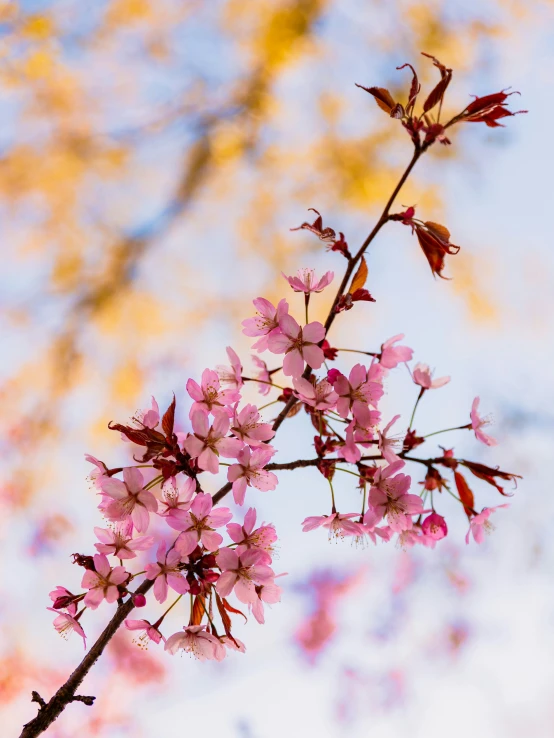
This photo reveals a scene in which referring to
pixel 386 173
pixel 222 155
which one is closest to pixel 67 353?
pixel 222 155

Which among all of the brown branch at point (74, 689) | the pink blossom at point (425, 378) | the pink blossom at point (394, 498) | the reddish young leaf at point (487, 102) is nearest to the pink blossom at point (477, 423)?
the pink blossom at point (425, 378)

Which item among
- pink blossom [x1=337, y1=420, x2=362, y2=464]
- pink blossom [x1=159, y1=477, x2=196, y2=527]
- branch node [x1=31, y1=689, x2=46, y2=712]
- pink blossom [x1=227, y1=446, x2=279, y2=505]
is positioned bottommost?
branch node [x1=31, y1=689, x2=46, y2=712]

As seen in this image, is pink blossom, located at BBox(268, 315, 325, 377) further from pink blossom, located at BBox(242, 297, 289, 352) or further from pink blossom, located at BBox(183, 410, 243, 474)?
pink blossom, located at BBox(183, 410, 243, 474)

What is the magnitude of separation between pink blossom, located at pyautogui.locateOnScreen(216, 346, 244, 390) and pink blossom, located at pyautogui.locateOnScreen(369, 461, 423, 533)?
0.90 feet

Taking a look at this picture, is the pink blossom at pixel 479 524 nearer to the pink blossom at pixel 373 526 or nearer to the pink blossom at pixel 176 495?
the pink blossom at pixel 373 526

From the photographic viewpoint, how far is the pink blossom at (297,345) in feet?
2.78

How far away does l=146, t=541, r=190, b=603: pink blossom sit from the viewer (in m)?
0.76

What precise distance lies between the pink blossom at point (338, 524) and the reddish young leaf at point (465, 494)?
0.51 feet

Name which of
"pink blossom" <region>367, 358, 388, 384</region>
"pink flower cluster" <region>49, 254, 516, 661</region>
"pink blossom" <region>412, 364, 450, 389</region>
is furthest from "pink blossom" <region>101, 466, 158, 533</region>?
"pink blossom" <region>412, 364, 450, 389</region>

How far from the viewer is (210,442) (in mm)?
791

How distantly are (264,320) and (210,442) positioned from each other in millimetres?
224

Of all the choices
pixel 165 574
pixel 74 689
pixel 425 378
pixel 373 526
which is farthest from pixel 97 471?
pixel 425 378

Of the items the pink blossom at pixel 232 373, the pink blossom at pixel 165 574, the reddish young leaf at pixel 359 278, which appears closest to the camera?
the pink blossom at pixel 165 574

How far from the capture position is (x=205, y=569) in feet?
2.58
